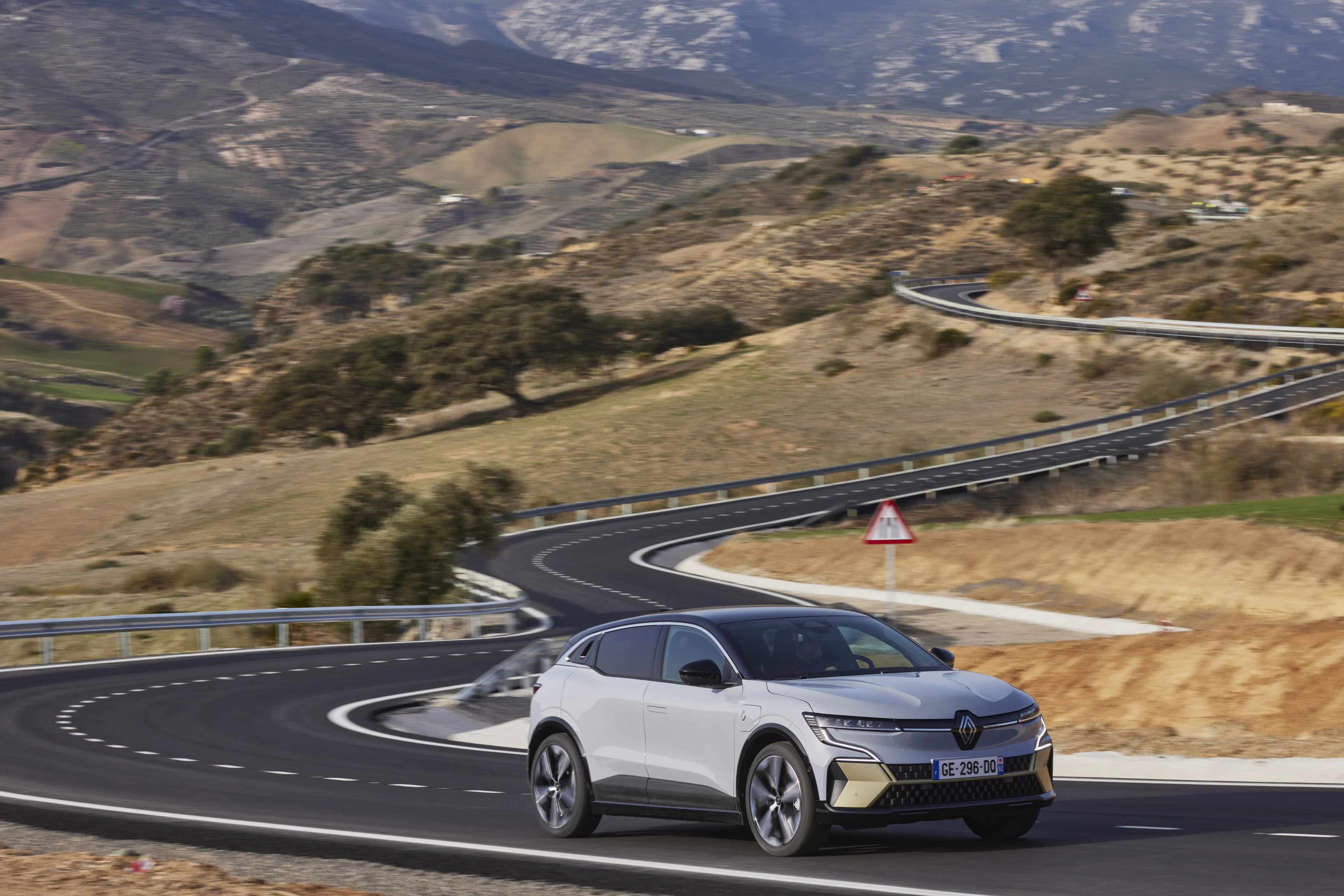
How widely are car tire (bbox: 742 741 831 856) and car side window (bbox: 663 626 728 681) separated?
2.67 ft

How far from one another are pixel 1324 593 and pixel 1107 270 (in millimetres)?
78001

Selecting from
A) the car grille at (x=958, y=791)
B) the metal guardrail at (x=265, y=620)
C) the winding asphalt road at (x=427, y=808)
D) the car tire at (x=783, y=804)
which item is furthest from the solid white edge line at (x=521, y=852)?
the metal guardrail at (x=265, y=620)

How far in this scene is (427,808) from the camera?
41.7 feet

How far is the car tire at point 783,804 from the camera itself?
29.7ft

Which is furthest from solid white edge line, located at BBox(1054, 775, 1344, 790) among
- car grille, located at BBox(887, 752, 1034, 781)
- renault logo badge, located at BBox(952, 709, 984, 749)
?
car grille, located at BBox(887, 752, 1034, 781)

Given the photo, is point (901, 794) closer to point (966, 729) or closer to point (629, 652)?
point (966, 729)

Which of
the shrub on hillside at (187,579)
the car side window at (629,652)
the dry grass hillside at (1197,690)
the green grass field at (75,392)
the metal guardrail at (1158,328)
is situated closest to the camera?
the car side window at (629,652)

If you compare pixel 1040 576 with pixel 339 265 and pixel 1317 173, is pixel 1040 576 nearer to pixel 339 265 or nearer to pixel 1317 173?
pixel 1317 173

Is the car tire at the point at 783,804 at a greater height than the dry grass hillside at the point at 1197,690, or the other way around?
the car tire at the point at 783,804

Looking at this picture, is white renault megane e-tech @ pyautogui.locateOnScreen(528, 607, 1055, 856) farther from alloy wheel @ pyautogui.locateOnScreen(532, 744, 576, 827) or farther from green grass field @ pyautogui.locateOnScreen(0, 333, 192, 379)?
green grass field @ pyautogui.locateOnScreen(0, 333, 192, 379)

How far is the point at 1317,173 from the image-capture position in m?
133

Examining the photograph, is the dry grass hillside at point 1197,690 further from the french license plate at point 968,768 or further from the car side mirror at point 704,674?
the car side mirror at point 704,674

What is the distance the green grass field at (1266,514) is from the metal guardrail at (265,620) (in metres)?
12.3

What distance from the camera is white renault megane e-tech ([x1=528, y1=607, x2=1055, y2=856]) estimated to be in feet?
29.2
